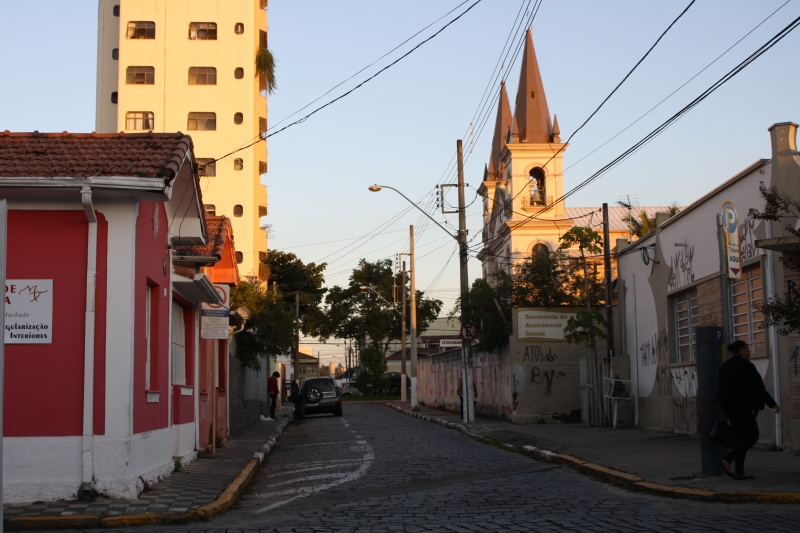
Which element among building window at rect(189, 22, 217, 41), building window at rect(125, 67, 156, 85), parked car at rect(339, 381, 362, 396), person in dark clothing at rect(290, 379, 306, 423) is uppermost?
building window at rect(189, 22, 217, 41)

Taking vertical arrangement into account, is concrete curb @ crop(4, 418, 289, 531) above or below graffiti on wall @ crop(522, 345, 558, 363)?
below

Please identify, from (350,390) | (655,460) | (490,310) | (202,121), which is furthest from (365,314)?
(655,460)

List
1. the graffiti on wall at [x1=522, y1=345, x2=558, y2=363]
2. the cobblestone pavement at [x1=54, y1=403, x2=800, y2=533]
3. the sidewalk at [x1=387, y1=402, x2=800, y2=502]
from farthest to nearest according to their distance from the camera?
1. the graffiti on wall at [x1=522, y1=345, x2=558, y2=363]
2. the sidewalk at [x1=387, y1=402, x2=800, y2=502]
3. the cobblestone pavement at [x1=54, y1=403, x2=800, y2=533]

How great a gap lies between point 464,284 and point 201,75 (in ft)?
96.3

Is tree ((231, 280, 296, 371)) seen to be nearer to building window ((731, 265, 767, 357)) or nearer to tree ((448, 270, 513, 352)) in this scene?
tree ((448, 270, 513, 352))

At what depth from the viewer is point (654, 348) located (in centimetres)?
2123

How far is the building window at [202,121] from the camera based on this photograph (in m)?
51.2

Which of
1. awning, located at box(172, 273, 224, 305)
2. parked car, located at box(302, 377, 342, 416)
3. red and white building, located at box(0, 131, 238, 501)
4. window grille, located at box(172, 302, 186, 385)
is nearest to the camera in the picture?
red and white building, located at box(0, 131, 238, 501)

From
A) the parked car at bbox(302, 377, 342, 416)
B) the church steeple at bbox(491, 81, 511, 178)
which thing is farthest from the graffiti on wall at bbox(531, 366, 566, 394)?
the church steeple at bbox(491, 81, 511, 178)

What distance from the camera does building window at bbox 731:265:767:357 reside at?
15.7m

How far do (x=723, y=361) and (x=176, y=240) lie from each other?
29.1 feet

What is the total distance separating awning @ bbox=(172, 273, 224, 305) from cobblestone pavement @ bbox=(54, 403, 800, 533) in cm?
322

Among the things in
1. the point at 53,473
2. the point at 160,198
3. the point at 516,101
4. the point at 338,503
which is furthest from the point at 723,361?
the point at 516,101

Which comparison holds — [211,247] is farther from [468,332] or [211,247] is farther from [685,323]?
[468,332]
